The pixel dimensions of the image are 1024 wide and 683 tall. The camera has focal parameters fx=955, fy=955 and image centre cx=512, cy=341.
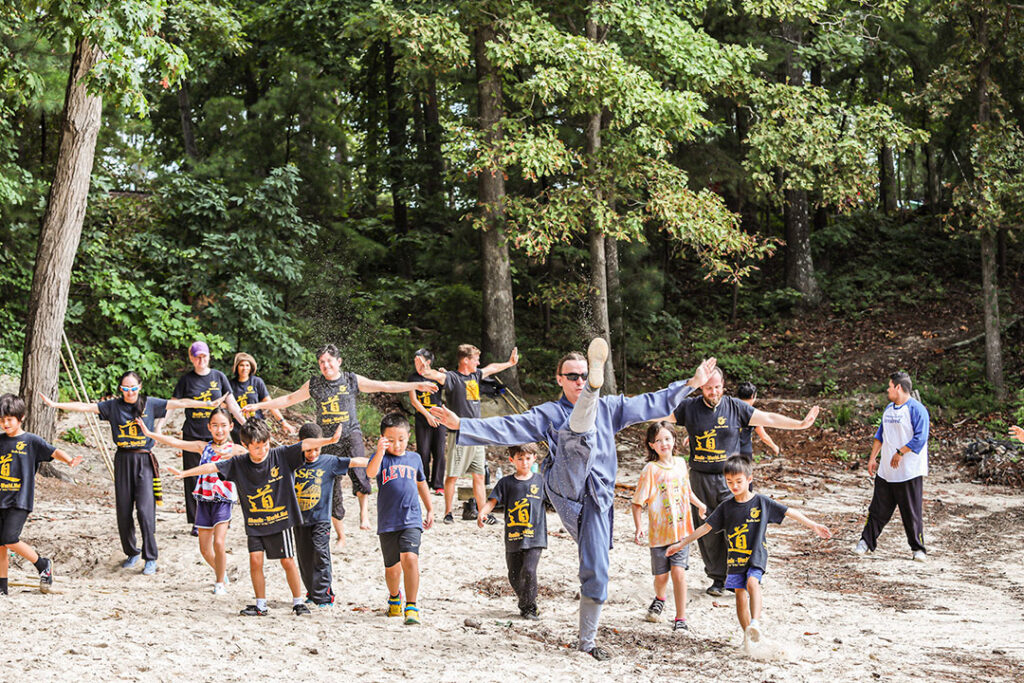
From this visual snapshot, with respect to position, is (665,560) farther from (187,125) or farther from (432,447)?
(187,125)

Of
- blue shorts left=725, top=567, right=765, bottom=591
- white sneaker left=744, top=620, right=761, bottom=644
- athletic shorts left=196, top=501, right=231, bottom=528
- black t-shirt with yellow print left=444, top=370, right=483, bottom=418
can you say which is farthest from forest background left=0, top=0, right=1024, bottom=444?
white sneaker left=744, top=620, right=761, bottom=644

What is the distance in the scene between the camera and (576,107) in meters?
16.4

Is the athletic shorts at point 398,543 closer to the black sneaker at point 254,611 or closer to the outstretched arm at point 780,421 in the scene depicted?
the black sneaker at point 254,611

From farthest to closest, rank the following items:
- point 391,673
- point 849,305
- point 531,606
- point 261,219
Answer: point 849,305 → point 261,219 → point 531,606 → point 391,673

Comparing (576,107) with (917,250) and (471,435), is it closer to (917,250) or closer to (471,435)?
(471,435)

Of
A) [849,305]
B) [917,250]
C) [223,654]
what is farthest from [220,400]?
[917,250]

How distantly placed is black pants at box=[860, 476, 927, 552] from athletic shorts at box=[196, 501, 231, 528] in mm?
6470

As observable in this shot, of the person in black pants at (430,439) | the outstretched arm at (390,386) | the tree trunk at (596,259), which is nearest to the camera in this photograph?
the outstretched arm at (390,386)

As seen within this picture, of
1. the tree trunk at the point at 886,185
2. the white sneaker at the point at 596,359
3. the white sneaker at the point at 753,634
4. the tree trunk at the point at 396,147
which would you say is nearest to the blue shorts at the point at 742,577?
the white sneaker at the point at 753,634

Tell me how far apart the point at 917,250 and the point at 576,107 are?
13983mm

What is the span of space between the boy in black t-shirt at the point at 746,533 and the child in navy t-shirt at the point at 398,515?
2.07 m

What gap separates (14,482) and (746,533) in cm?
562

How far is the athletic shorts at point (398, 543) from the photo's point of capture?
23.0 feet

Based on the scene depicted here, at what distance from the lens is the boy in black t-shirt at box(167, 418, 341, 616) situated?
278 inches
